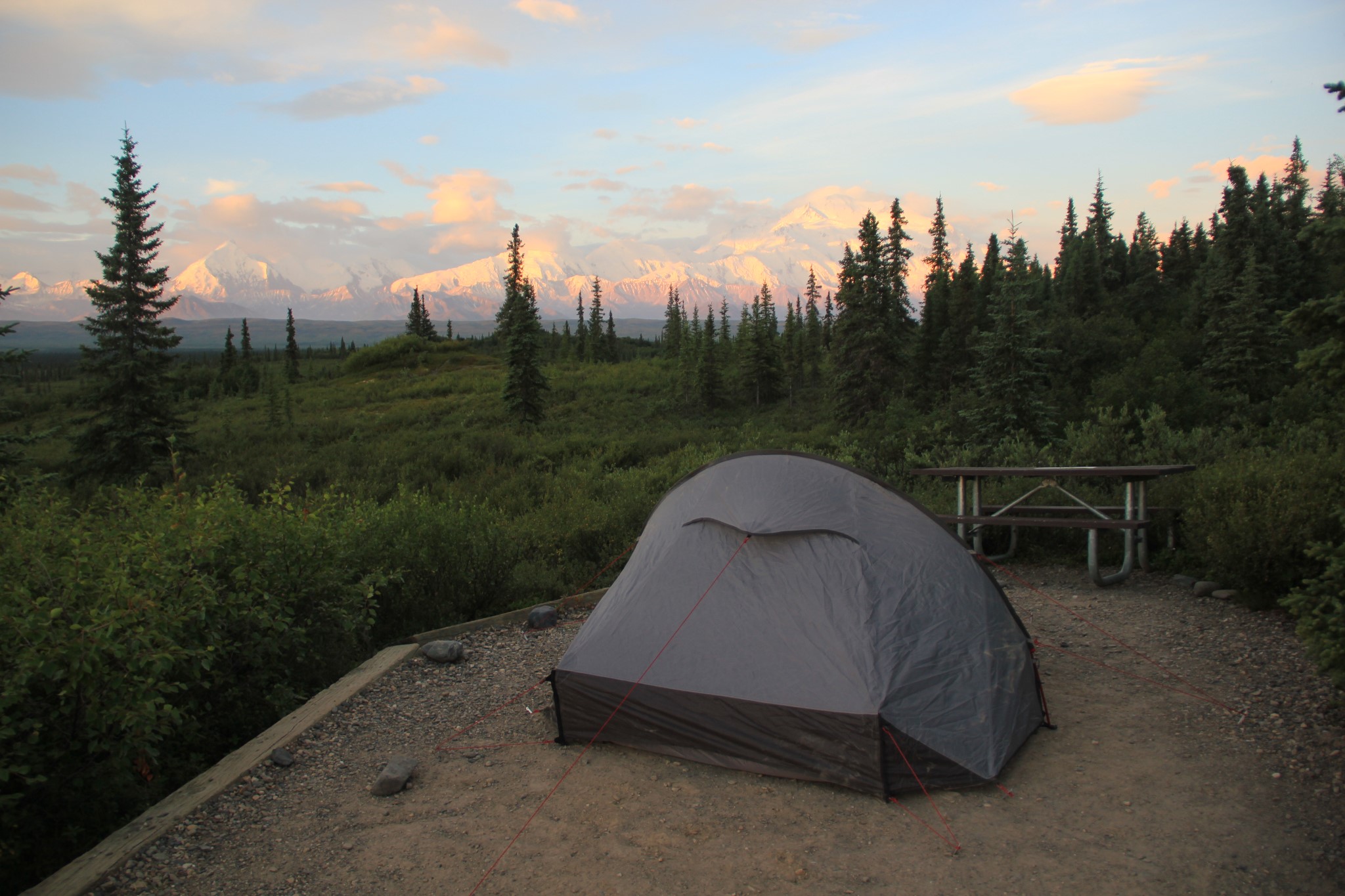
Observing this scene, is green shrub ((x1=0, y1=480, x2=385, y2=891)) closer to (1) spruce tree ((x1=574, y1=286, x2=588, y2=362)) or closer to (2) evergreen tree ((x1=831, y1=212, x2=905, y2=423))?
(2) evergreen tree ((x1=831, y1=212, x2=905, y2=423))

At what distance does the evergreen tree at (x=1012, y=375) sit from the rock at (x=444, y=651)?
83.9 feet

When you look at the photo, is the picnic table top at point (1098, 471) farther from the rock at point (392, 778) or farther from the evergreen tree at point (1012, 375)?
the evergreen tree at point (1012, 375)

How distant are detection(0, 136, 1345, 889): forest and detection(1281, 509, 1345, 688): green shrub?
3 centimetres

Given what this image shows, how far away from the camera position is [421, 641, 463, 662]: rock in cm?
731

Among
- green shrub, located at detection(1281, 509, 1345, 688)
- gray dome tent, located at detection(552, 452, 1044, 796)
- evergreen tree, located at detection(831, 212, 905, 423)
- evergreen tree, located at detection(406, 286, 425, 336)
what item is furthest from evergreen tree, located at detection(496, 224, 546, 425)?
evergreen tree, located at detection(406, 286, 425, 336)

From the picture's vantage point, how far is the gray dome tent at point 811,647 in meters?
4.61

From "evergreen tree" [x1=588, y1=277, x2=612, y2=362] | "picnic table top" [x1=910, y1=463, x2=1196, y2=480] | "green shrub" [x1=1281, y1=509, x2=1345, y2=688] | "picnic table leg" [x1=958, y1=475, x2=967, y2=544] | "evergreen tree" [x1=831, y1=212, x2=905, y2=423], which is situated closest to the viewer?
"green shrub" [x1=1281, y1=509, x2=1345, y2=688]

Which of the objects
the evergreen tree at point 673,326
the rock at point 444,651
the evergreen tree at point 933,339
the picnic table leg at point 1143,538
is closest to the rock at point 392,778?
the rock at point 444,651

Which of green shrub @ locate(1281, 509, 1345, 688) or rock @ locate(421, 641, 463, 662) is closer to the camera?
green shrub @ locate(1281, 509, 1345, 688)

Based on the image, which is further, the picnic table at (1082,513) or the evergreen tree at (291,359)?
the evergreen tree at (291,359)

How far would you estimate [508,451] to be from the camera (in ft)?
93.3

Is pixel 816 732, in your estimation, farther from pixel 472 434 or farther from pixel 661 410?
pixel 661 410

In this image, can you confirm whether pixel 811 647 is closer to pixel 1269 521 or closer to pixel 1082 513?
pixel 1269 521

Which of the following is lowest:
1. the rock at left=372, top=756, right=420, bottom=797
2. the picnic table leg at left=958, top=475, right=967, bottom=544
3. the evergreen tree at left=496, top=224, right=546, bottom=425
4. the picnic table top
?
the rock at left=372, top=756, right=420, bottom=797
